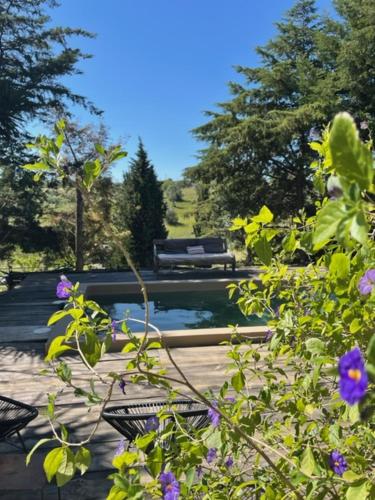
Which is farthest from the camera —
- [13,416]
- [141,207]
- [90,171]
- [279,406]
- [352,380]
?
[141,207]

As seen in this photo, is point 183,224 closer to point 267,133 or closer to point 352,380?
point 267,133

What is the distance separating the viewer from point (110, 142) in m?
13.1

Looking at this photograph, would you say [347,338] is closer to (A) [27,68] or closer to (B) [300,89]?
(A) [27,68]

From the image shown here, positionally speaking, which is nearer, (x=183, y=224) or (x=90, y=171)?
(x=90, y=171)

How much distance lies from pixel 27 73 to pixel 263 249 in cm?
1034

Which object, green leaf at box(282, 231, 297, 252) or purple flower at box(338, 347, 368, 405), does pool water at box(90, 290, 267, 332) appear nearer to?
green leaf at box(282, 231, 297, 252)

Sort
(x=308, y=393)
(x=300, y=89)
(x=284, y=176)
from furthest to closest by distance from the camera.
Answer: (x=284, y=176) → (x=300, y=89) → (x=308, y=393)

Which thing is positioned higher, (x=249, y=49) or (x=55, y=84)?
(x=249, y=49)

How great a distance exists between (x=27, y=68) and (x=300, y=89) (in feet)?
25.5

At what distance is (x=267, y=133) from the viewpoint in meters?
13.0

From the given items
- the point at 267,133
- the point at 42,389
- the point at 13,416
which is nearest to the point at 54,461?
the point at 13,416

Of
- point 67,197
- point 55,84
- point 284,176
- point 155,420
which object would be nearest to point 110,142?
point 67,197

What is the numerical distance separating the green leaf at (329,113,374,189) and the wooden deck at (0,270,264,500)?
1061 millimetres

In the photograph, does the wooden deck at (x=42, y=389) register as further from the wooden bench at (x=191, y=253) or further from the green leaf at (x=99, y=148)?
the wooden bench at (x=191, y=253)
